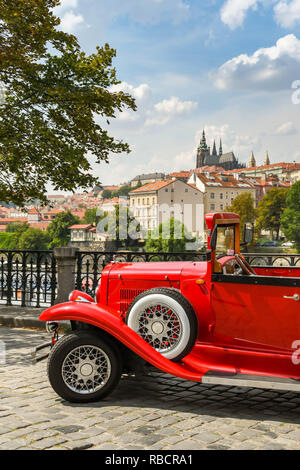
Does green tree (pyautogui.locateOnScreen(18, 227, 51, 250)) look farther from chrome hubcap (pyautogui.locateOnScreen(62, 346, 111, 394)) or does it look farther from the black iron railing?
chrome hubcap (pyautogui.locateOnScreen(62, 346, 111, 394))

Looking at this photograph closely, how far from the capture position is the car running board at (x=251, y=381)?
449 centimetres

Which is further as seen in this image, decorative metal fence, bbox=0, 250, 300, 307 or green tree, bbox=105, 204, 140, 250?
green tree, bbox=105, 204, 140, 250

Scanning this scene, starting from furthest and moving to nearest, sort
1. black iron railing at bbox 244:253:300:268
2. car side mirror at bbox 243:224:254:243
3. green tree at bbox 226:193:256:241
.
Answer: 1. green tree at bbox 226:193:256:241
2. black iron railing at bbox 244:253:300:268
3. car side mirror at bbox 243:224:254:243

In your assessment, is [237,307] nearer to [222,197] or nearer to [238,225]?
[238,225]

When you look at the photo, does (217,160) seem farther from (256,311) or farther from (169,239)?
(256,311)

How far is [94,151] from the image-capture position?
43.2 feet

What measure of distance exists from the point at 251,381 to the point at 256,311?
2.15 feet

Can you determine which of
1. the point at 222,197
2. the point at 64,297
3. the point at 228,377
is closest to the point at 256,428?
the point at 228,377

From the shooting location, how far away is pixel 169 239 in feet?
325

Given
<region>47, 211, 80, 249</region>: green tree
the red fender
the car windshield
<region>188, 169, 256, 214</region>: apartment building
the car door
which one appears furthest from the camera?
<region>188, 169, 256, 214</region>: apartment building

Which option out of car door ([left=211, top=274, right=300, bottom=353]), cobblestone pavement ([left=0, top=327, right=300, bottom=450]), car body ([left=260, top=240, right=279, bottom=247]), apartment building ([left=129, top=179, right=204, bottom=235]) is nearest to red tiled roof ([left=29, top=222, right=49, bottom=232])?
apartment building ([left=129, top=179, right=204, bottom=235])

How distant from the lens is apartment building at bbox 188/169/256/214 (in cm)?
13850

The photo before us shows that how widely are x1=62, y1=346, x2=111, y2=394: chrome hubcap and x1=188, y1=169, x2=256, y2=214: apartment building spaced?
131 metres

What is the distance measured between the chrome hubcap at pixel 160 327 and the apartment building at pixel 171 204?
124m
